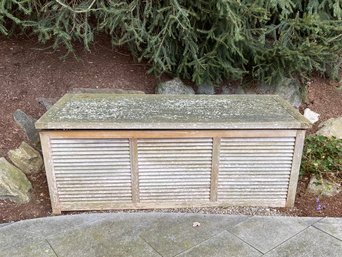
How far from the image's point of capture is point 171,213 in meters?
2.49

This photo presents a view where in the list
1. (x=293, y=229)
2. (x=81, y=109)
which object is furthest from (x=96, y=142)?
(x=293, y=229)

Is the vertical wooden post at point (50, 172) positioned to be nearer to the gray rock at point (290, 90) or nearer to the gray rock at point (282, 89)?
the gray rock at point (282, 89)

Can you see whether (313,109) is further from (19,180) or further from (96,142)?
(19,180)

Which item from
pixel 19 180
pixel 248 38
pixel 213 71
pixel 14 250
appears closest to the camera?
pixel 14 250

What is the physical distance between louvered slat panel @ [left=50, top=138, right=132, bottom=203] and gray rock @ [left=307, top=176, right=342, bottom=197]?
1.66m

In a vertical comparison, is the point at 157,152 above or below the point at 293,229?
above

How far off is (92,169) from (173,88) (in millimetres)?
1616

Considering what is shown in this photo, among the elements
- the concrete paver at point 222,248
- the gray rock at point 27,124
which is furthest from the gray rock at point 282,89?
the gray rock at point 27,124

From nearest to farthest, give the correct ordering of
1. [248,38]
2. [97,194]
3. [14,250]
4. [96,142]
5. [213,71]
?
1. [14,250]
2. [96,142]
3. [97,194]
4. [248,38]
5. [213,71]

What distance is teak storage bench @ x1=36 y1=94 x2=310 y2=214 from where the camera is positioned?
227 centimetres

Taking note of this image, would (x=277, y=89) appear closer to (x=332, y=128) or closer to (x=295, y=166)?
(x=332, y=128)

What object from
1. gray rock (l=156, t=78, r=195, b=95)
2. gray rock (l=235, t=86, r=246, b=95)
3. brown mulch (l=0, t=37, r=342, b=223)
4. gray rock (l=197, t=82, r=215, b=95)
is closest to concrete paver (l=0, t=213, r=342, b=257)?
brown mulch (l=0, t=37, r=342, b=223)

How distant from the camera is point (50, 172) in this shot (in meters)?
2.35

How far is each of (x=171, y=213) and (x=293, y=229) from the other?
945mm
